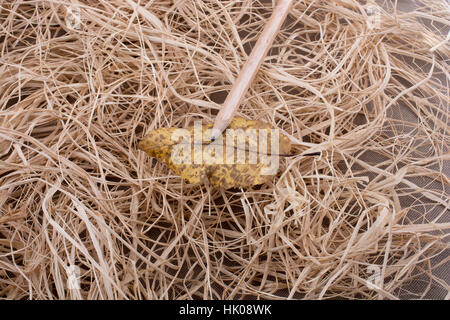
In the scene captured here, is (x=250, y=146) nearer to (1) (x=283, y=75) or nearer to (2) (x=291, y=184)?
(2) (x=291, y=184)

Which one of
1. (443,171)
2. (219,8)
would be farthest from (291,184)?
(219,8)

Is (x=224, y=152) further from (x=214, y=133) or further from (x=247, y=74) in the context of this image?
(x=247, y=74)

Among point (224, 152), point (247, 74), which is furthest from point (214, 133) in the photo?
point (247, 74)

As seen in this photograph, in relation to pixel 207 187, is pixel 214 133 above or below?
above

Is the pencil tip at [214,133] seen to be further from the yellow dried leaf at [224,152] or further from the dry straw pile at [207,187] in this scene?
the dry straw pile at [207,187]

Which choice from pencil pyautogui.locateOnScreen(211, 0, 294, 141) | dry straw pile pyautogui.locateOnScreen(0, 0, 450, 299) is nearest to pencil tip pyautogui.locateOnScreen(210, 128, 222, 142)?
pencil pyautogui.locateOnScreen(211, 0, 294, 141)
